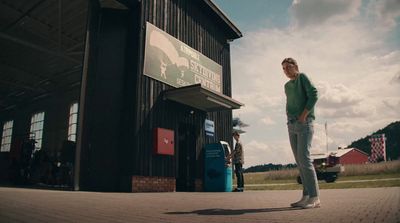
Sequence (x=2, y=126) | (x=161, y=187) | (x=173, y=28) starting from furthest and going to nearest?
(x=2, y=126), (x=173, y=28), (x=161, y=187)

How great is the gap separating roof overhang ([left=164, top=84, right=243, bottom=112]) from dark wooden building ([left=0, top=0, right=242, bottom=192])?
1.3 inches

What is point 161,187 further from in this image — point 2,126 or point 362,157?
point 362,157

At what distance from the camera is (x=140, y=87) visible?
924cm

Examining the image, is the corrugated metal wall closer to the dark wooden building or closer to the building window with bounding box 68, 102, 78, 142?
the dark wooden building

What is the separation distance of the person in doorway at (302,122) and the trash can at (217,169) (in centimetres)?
622

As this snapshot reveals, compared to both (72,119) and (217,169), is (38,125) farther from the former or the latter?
(217,169)

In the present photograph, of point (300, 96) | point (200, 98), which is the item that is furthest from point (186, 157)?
point (300, 96)

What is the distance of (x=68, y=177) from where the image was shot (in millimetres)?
13805

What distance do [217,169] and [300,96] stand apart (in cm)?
671

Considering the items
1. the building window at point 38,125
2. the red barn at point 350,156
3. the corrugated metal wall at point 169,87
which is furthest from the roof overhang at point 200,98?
the red barn at point 350,156

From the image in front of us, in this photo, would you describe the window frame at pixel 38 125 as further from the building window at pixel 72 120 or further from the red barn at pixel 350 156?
the red barn at pixel 350 156

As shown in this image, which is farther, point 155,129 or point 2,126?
point 2,126

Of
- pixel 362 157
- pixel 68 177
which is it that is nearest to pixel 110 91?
pixel 68 177

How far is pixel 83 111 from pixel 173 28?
14.7 feet
